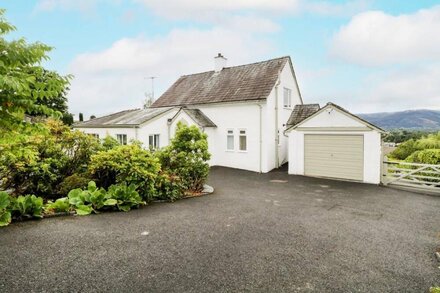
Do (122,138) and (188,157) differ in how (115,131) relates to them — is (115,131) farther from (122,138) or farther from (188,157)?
(188,157)

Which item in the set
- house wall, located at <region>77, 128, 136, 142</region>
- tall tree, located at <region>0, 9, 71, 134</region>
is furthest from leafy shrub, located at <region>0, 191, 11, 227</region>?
house wall, located at <region>77, 128, 136, 142</region>

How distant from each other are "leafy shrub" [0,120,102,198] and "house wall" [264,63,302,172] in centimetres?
1090

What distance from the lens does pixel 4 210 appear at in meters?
7.31

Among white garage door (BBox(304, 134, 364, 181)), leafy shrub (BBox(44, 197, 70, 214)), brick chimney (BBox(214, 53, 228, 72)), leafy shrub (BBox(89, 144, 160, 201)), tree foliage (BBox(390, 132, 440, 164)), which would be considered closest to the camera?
leafy shrub (BBox(44, 197, 70, 214))

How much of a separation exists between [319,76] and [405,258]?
19378 millimetres

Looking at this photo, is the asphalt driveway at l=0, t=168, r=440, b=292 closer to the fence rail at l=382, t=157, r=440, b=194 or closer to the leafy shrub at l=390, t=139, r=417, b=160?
the fence rail at l=382, t=157, r=440, b=194

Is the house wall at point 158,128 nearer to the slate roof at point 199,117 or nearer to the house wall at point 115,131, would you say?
the house wall at point 115,131

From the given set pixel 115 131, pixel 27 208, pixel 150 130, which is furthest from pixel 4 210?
pixel 115 131

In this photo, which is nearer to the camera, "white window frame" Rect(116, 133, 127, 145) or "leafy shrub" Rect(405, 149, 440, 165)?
"leafy shrub" Rect(405, 149, 440, 165)

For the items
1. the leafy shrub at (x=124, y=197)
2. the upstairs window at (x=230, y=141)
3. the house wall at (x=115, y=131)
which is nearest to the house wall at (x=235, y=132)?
the upstairs window at (x=230, y=141)

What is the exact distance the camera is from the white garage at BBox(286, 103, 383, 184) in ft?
50.0

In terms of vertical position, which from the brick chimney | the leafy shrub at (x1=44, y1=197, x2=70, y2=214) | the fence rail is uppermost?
the brick chimney

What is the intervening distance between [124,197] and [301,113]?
51.1ft

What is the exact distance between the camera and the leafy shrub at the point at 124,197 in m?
9.18
